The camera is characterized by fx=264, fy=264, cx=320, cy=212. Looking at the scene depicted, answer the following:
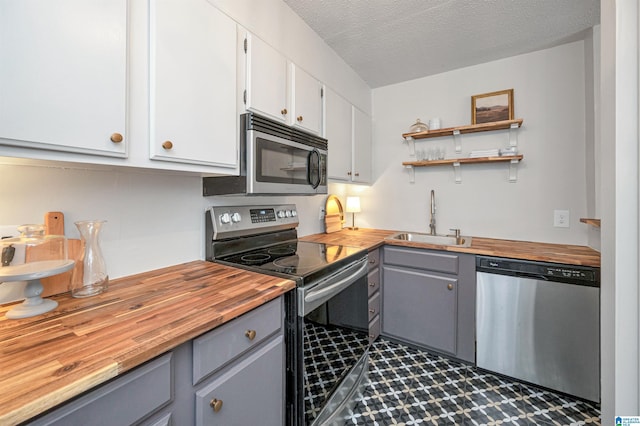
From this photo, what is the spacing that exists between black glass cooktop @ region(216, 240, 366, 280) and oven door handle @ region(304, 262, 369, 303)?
76 mm

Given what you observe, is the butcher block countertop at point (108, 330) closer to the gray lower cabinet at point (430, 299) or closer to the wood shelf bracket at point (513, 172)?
the gray lower cabinet at point (430, 299)

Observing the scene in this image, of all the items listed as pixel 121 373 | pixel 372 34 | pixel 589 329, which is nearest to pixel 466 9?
pixel 372 34

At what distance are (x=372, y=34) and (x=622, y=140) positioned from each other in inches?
65.5

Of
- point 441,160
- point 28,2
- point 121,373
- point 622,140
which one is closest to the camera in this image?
point 121,373

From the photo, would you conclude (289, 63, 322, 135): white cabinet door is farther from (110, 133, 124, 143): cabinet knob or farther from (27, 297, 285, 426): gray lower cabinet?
(27, 297, 285, 426): gray lower cabinet

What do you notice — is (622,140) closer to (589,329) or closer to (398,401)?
(589,329)

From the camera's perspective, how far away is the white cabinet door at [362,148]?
253 cm

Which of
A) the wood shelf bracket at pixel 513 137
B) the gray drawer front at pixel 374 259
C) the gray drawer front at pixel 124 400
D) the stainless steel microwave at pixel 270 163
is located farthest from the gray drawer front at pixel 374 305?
the wood shelf bracket at pixel 513 137

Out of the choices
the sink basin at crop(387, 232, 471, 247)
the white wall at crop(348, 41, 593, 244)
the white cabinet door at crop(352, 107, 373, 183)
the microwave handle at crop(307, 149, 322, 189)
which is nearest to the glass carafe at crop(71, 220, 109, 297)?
the microwave handle at crop(307, 149, 322, 189)

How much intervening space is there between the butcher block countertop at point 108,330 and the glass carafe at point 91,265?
41 millimetres

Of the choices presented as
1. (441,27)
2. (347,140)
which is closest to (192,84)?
(347,140)

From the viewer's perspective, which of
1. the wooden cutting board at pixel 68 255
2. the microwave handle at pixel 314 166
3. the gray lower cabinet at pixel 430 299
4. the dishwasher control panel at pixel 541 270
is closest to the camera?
the wooden cutting board at pixel 68 255

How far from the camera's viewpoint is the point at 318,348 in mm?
1217

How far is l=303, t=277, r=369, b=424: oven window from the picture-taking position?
117 centimetres
